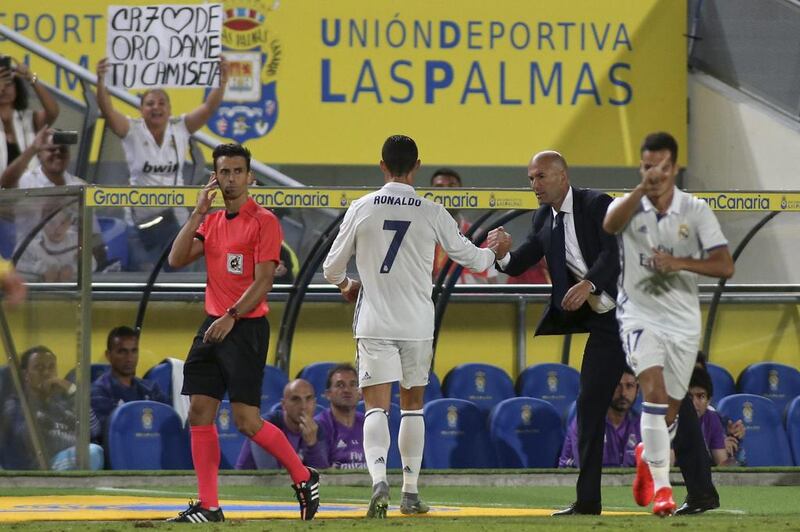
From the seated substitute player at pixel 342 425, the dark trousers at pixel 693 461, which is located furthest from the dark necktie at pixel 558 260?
the seated substitute player at pixel 342 425

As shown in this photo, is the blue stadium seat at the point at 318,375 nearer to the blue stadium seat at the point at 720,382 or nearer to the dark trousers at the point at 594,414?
the blue stadium seat at the point at 720,382

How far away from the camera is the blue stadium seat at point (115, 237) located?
12.7 m

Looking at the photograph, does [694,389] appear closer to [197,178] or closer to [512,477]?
[512,477]

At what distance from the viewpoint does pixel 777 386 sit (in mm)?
13703

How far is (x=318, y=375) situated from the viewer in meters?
13.1

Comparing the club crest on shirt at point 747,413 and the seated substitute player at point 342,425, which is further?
the club crest on shirt at point 747,413

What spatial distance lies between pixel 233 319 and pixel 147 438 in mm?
3833

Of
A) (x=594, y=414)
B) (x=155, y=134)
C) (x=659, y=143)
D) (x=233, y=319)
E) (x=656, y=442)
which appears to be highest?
(x=155, y=134)

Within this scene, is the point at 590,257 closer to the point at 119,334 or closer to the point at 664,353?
the point at 664,353

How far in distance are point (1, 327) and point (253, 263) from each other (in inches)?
157

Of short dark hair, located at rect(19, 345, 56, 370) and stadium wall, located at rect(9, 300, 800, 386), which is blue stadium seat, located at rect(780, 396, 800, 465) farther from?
short dark hair, located at rect(19, 345, 56, 370)

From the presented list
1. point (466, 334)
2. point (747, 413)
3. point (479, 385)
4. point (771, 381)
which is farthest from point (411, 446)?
point (771, 381)

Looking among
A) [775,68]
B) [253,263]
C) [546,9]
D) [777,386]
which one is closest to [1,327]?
[253,263]

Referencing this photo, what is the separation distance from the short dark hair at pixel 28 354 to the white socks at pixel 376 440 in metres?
3.99
